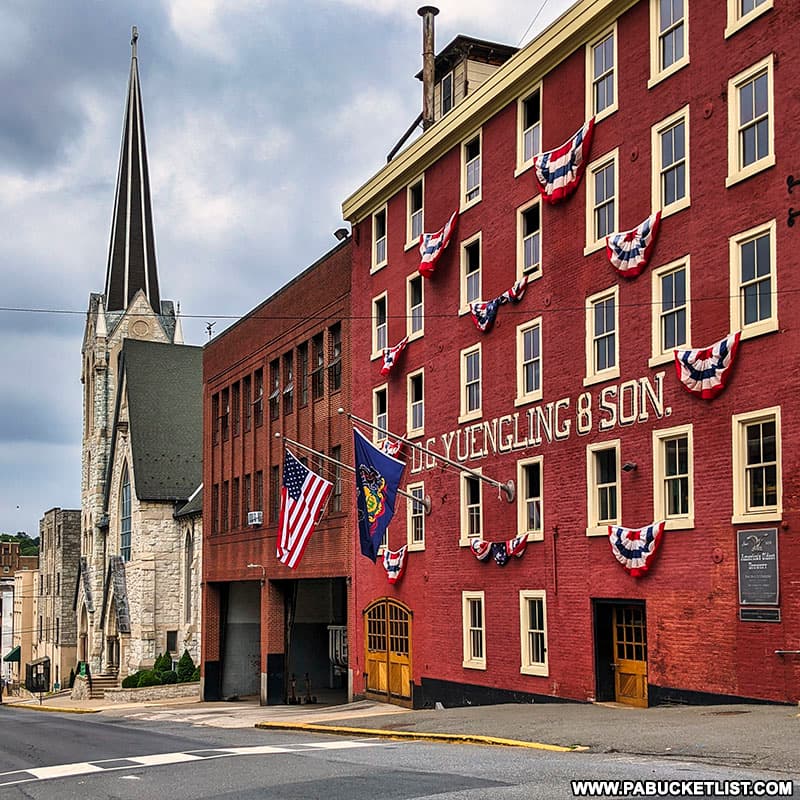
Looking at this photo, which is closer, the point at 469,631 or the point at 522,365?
the point at 522,365

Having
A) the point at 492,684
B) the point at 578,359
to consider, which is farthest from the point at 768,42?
the point at 492,684

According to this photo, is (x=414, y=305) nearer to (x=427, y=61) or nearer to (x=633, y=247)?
(x=427, y=61)

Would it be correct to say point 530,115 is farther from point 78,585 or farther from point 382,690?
point 78,585

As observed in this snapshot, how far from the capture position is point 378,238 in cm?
3734

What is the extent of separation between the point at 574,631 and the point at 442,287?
34.2 feet

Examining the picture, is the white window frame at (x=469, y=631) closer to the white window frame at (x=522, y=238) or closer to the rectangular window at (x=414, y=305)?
the rectangular window at (x=414, y=305)

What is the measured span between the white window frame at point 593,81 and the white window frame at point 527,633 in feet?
33.5

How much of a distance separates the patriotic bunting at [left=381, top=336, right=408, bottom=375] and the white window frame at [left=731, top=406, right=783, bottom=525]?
13975 mm

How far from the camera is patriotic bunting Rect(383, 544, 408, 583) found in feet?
113

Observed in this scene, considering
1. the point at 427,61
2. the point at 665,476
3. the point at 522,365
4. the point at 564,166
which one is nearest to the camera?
the point at 665,476

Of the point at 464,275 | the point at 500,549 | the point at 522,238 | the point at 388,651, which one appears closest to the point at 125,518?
the point at 388,651

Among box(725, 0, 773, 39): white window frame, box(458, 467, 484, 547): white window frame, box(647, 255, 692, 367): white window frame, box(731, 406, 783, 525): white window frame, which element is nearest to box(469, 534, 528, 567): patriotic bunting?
box(458, 467, 484, 547): white window frame

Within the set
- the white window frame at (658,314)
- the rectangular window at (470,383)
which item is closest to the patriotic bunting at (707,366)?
the white window frame at (658,314)

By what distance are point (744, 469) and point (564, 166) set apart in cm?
846
